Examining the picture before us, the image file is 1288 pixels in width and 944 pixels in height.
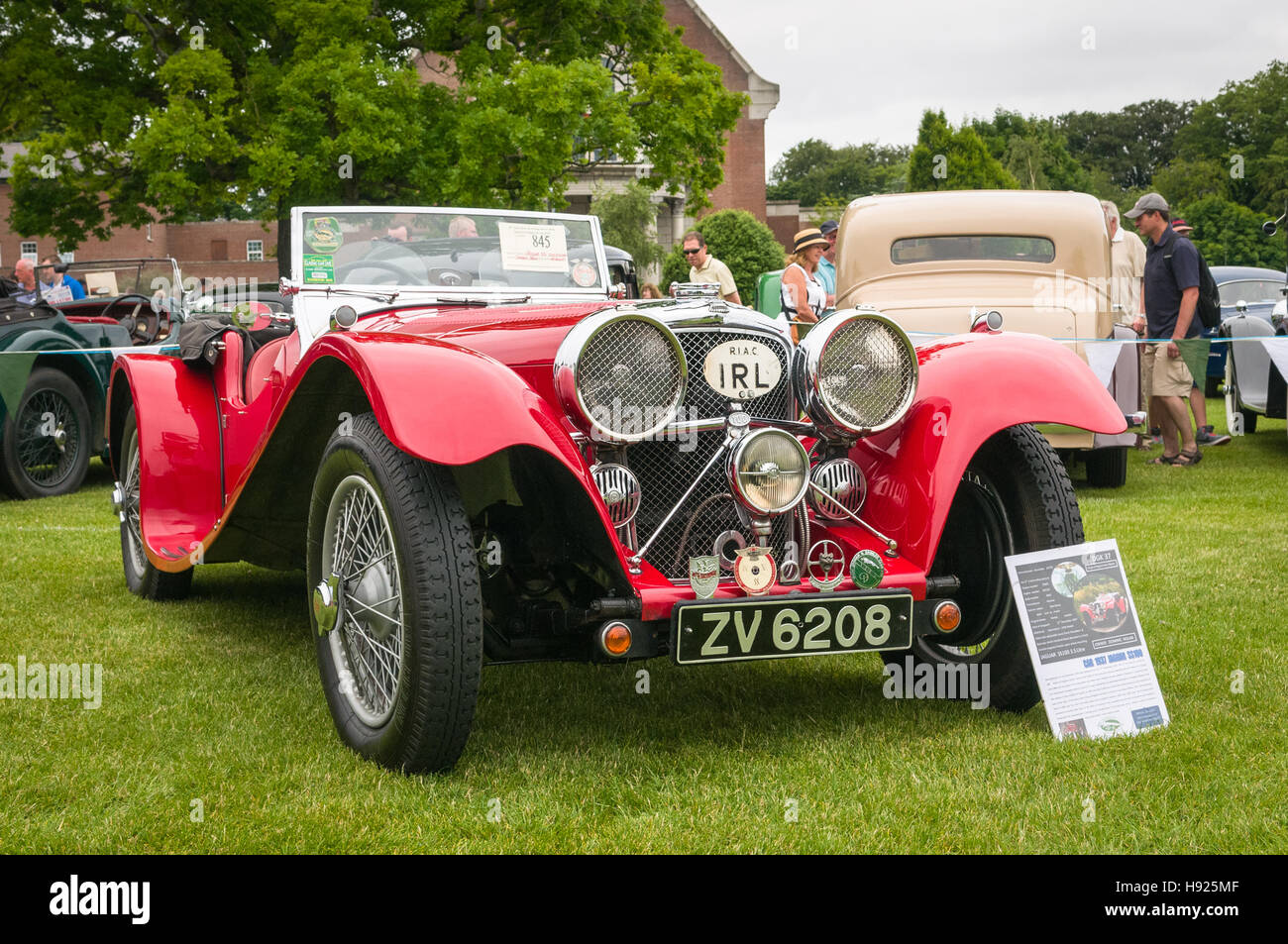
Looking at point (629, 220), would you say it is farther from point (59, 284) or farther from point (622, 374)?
point (622, 374)

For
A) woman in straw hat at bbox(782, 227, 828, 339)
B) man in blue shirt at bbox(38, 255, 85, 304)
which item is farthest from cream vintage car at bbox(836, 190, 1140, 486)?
man in blue shirt at bbox(38, 255, 85, 304)

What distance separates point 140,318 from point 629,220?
2128 centimetres

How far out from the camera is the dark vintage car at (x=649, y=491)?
3.04m

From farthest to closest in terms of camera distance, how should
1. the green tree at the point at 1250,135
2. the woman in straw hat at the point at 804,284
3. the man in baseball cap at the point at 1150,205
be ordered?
the green tree at the point at 1250,135 < the man in baseball cap at the point at 1150,205 < the woman in straw hat at the point at 804,284

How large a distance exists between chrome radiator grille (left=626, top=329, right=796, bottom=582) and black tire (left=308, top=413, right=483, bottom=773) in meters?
0.60

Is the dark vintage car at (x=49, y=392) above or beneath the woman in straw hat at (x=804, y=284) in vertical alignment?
beneath

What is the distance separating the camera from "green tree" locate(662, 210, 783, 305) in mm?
32812

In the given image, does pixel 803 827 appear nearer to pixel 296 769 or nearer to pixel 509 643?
pixel 509 643

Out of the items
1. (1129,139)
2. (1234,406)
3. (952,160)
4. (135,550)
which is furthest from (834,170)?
(135,550)

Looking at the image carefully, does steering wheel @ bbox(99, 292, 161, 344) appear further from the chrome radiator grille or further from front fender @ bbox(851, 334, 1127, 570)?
front fender @ bbox(851, 334, 1127, 570)

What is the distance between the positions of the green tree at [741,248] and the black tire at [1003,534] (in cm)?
2903

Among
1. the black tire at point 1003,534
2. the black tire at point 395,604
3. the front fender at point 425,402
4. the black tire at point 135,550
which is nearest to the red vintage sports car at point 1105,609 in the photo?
the black tire at point 1003,534

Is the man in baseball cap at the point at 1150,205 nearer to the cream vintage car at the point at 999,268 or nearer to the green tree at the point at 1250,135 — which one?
the cream vintage car at the point at 999,268
